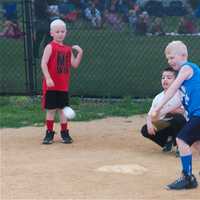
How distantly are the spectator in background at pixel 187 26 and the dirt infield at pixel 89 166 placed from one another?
2061 mm

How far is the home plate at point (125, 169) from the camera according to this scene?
6176 mm

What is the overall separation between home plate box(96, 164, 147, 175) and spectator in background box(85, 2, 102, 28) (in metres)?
4.01

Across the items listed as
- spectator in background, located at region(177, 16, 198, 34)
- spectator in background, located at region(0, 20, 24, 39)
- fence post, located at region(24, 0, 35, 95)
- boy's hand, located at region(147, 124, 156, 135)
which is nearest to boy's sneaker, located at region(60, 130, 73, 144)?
boy's hand, located at region(147, 124, 156, 135)

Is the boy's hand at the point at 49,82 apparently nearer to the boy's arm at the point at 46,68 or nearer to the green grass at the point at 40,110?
the boy's arm at the point at 46,68

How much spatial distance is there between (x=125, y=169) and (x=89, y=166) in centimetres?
35

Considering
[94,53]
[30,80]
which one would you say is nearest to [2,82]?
[30,80]

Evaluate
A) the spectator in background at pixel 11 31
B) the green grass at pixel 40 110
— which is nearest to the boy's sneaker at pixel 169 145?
the green grass at pixel 40 110

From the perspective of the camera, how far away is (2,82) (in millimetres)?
10812

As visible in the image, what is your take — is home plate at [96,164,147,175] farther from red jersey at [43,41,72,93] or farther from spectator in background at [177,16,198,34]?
spectator in background at [177,16,198,34]

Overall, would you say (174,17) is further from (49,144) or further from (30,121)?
(49,144)

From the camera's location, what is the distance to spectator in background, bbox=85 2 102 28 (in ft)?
32.8

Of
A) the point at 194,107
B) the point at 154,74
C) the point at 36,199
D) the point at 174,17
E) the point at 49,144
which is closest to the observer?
the point at 36,199

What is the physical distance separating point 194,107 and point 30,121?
134 inches

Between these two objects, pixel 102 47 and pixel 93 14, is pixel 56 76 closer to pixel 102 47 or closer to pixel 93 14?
pixel 93 14
